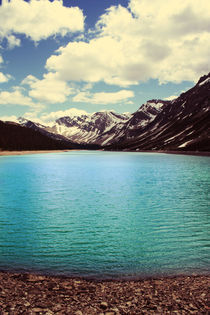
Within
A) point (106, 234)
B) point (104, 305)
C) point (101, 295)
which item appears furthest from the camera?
point (106, 234)

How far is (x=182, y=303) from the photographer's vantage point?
40.4 ft

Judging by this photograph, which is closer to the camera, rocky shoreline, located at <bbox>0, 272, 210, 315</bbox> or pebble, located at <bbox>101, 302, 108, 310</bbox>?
rocky shoreline, located at <bbox>0, 272, 210, 315</bbox>

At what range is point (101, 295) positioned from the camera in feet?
43.4

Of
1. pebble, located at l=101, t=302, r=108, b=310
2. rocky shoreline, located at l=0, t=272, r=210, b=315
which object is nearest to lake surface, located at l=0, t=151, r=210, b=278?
rocky shoreline, located at l=0, t=272, r=210, b=315

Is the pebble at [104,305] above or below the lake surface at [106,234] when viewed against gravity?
above

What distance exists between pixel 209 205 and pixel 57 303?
96.0 feet

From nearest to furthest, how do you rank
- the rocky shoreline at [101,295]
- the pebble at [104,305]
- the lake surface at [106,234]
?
the rocky shoreline at [101,295] → the pebble at [104,305] → the lake surface at [106,234]

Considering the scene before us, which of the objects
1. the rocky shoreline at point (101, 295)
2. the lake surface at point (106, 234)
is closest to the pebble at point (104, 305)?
the rocky shoreline at point (101, 295)

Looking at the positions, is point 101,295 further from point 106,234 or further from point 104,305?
point 106,234

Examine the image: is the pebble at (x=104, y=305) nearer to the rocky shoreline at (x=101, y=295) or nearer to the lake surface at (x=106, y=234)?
the rocky shoreline at (x=101, y=295)

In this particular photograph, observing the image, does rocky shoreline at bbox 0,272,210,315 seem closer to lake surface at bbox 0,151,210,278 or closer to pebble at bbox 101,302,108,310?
pebble at bbox 101,302,108,310

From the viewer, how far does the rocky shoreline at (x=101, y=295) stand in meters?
11.7

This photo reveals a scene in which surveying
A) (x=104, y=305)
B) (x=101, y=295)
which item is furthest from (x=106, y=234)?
(x=104, y=305)

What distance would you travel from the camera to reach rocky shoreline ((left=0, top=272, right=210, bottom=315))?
38.4ft
